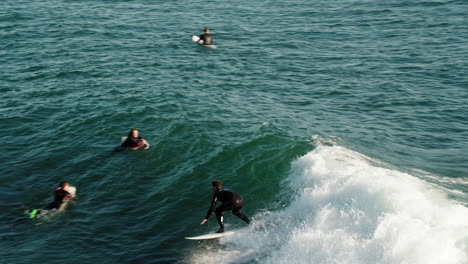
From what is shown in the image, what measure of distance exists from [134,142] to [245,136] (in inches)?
222

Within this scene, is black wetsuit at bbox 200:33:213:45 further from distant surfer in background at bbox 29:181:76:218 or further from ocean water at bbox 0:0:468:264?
distant surfer in background at bbox 29:181:76:218

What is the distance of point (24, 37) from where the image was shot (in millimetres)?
40562

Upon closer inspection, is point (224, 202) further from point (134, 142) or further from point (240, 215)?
point (134, 142)

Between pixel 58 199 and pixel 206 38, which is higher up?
pixel 206 38

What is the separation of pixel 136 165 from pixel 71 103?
29.1 feet

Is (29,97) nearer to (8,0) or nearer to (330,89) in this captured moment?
(330,89)

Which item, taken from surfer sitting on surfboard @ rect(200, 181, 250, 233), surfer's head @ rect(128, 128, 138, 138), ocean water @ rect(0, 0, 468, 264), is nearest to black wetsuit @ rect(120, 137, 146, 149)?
surfer's head @ rect(128, 128, 138, 138)

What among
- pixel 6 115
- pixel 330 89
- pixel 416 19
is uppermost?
pixel 416 19

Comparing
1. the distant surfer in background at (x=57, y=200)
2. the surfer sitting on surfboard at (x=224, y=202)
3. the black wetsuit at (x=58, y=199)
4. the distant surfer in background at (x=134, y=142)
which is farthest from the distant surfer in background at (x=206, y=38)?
the surfer sitting on surfboard at (x=224, y=202)

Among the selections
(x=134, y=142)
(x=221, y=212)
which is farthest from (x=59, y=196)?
(x=221, y=212)

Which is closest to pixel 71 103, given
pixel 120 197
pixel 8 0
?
pixel 120 197

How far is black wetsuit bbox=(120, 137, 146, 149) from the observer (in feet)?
75.6

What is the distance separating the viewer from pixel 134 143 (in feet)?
75.6

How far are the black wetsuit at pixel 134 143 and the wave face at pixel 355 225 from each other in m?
7.80
